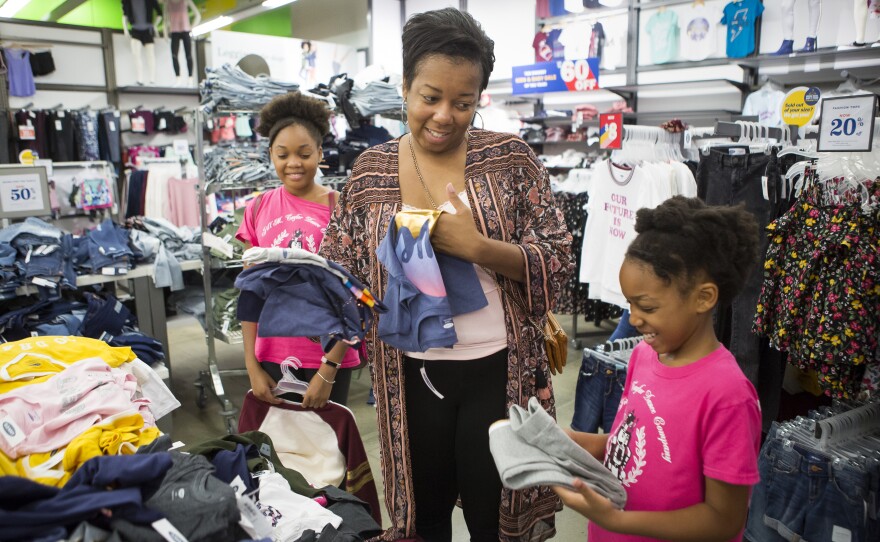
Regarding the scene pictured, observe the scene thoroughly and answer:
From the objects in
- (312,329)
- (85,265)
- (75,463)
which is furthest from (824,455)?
(85,265)

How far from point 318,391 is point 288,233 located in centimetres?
77

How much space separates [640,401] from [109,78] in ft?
28.0

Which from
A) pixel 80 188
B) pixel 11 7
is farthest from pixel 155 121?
pixel 11 7

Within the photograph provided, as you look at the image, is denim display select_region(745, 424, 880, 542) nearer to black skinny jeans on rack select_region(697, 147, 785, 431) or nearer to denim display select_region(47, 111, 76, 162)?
black skinny jeans on rack select_region(697, 147, 785, 431)

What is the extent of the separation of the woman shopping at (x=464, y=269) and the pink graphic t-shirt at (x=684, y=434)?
27 centimetres

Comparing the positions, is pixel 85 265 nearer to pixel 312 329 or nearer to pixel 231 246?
pixel 231 246

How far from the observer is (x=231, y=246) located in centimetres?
356

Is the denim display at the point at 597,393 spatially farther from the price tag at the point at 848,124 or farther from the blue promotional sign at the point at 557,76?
the blue promotional sign at the point at 557,76

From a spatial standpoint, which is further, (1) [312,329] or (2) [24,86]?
(2) [24,86]

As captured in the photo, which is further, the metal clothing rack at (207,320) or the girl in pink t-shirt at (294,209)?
the metal clothing rack at (207,320)

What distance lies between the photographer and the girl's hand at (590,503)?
1.00m

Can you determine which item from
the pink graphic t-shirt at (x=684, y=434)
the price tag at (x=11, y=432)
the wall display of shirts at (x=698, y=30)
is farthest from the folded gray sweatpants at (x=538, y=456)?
the wall display of shirts at (x=698, y=30)

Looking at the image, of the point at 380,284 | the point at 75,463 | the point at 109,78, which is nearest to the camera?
the point at 75,463

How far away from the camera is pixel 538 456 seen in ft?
3.36
